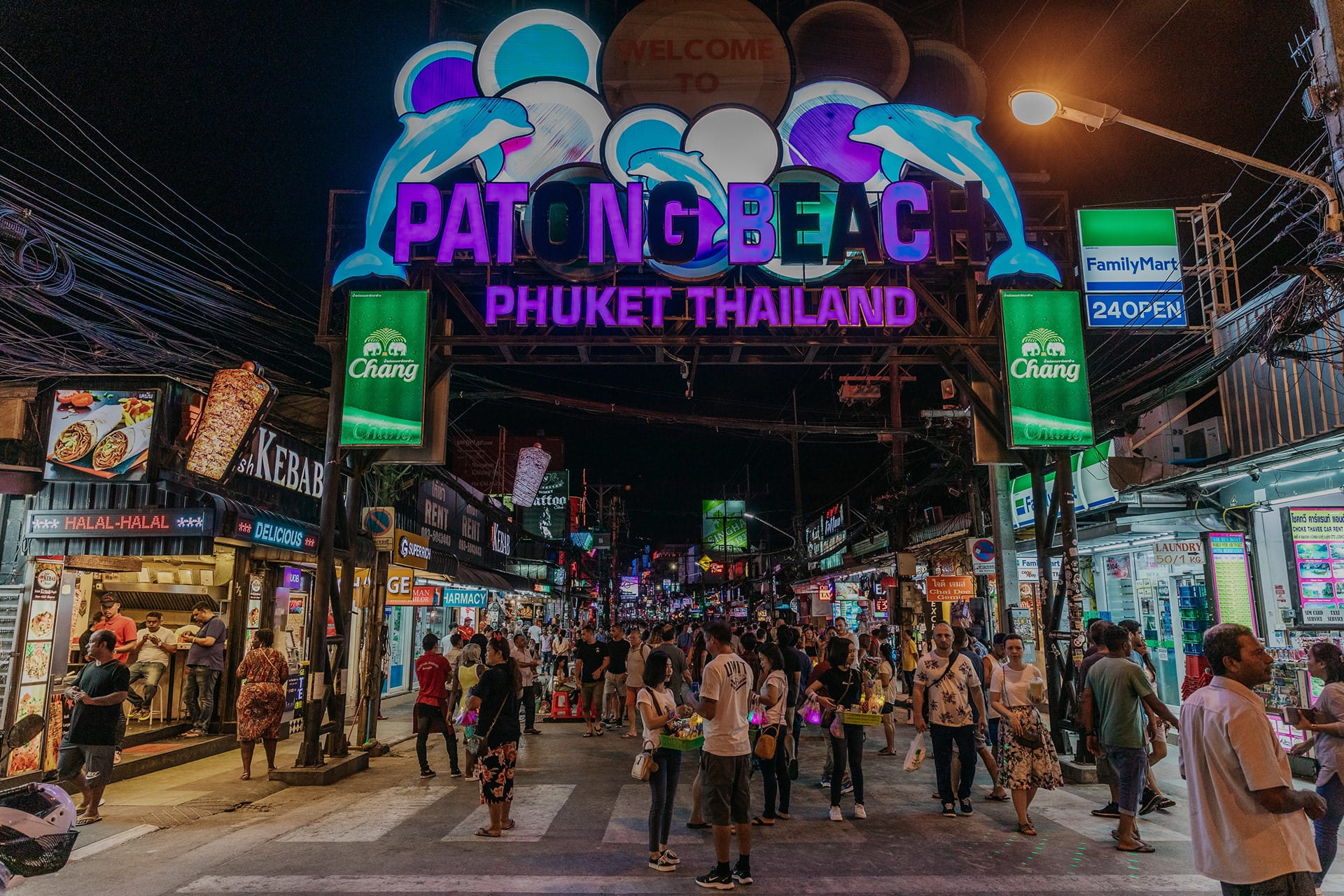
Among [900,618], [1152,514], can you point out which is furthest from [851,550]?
[1152,514]

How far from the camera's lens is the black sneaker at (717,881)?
6.43 meters

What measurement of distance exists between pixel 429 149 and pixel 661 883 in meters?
11.6

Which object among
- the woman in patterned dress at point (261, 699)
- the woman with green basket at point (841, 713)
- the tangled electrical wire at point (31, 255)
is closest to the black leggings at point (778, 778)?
the woman with green basket at point (841, 713)

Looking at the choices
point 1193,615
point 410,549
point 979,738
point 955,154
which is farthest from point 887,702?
point 955,154

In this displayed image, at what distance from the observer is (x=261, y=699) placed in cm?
1109

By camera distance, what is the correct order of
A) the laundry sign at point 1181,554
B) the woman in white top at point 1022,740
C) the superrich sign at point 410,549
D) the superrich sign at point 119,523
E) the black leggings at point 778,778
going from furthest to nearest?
the superrich sign at point 410,549 < the laundry sign at point 1181,554 < the superrich sign at point 119,523 < the black leggings at point 778,778 < the woman in white top at point 1022,740

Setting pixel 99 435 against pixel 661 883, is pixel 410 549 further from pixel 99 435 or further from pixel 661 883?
pixel 661 883

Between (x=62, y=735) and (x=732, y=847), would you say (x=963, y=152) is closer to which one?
(x=732, y=847)

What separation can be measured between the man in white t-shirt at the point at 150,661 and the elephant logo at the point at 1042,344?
14.7 m

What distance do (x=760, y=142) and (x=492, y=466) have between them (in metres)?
31.1

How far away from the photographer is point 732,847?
7430 millimetres

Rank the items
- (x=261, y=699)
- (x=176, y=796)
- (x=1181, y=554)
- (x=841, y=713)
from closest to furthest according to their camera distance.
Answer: (x=841, y=713)
(x=176, y=796)
(x=261, y=699)
(x=1181, y=554)

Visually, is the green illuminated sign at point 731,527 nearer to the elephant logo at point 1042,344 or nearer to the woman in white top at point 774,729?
the elephant logo at point 1042,344

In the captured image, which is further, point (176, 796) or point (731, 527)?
point (731, 527)
